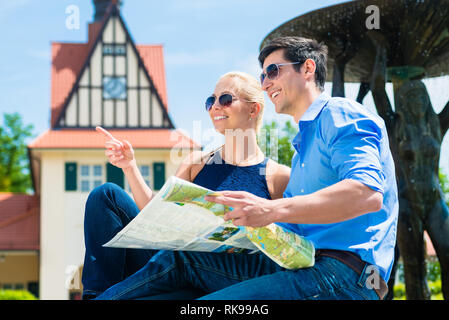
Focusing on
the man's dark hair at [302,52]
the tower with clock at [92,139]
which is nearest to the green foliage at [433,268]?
the man's dark hair at [302,52]

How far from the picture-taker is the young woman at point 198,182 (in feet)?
6.75

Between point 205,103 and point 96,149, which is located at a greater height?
point 205,103

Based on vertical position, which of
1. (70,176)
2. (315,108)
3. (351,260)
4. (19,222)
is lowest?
(19,222)

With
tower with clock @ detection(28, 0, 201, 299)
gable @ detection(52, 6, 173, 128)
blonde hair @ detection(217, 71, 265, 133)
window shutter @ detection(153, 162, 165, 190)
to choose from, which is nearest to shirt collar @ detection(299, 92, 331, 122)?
blonde hair @ detection(217, 71, 265, 133)

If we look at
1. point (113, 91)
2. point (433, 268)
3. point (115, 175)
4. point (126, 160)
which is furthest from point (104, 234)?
point (113, 91)

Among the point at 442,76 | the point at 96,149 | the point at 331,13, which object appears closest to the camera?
the point at 331,13

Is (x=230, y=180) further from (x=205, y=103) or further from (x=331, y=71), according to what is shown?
(x=331, y=71)

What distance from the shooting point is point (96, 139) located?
2152cm

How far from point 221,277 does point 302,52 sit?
2.63 ft

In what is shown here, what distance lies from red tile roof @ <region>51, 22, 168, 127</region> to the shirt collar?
21.1m

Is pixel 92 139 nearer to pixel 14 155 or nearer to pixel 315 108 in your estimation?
pixel 14 155

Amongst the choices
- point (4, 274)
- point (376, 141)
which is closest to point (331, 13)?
point (376, 141)
